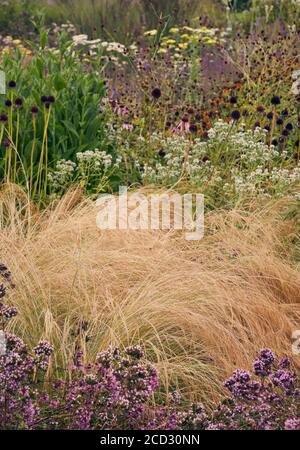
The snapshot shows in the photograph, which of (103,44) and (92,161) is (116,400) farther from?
(103,44)

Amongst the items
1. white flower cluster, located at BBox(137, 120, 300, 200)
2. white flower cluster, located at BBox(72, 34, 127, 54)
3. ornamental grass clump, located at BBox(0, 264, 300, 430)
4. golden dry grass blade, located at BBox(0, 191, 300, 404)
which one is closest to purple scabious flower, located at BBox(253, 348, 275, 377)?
ornamental grass clump, located at BBox(0, 264, 300, 430)

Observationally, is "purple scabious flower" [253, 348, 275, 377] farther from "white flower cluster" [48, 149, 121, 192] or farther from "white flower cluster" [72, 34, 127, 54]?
"white flower cluster" [72, 34, 127, 54]

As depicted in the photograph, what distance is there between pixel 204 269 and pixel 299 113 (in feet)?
8.86

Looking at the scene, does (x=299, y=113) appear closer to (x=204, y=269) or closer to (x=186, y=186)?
(x=186, y=186)

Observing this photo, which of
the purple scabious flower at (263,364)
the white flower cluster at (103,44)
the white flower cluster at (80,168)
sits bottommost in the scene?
the purple scabious flower at (263,364)

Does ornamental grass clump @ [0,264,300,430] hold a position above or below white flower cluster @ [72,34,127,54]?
below

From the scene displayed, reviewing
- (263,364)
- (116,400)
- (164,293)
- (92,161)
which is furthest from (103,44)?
(116,400)

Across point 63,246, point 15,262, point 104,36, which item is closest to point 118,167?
point 63,246

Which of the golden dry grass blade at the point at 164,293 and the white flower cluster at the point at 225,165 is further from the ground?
the white flower cluster at the point at 225,165

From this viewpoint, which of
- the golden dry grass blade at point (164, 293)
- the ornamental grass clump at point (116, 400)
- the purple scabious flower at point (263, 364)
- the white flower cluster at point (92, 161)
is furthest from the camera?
the white flower cluster at point (92, 161)

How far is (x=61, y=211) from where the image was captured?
5.58 meters

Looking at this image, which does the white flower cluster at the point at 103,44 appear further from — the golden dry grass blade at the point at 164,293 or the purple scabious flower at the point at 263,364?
the purple scabious flower at the point at 263,364

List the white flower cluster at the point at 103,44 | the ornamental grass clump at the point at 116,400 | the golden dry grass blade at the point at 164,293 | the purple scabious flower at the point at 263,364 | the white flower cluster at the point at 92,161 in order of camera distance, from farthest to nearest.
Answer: the white flower cluster at the point at 103,44
the white flower cluster at the point at 92,161
the golden dry grass blade at the point at 164,293
the purple scabious flower at the point at 263,364
the ornamental grass clump at the point at 116,400

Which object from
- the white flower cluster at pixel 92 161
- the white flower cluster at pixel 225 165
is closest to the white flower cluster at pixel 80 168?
the white flower cluster at pixel 92 161
